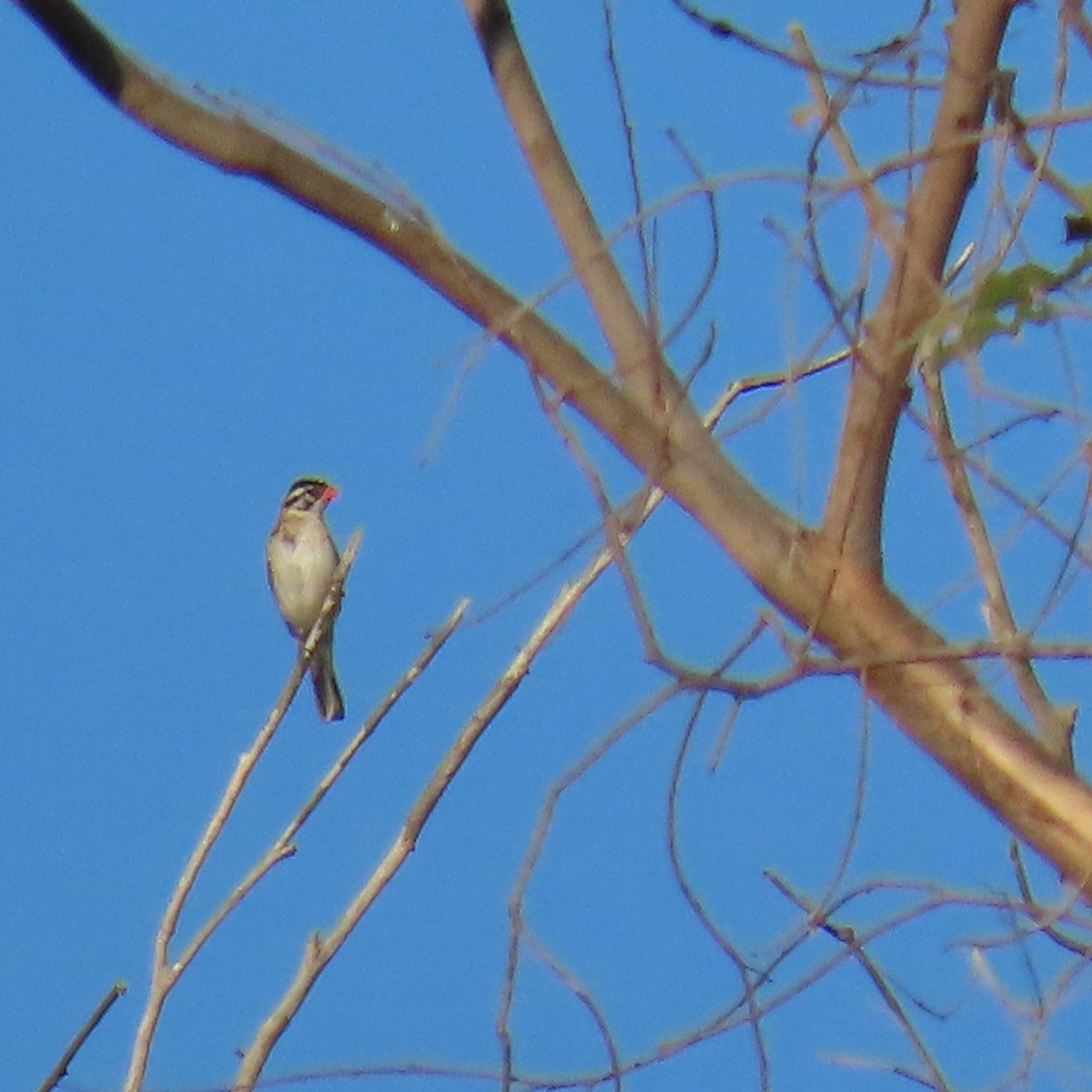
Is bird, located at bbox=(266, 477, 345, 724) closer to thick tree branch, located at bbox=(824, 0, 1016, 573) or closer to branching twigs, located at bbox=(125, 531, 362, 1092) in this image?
branching twigs, located at bbox=(125, 531, 362, 1092)

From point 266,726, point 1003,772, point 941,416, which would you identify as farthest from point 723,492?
point 266,726

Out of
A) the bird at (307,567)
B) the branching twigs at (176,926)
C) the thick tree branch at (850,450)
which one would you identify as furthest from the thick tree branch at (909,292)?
the bird at (307,567)

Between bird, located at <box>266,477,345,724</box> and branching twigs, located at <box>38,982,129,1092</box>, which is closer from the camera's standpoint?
branching twigs, located at <box>38,982,129,1092</box>

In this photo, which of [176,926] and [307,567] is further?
[307,567]

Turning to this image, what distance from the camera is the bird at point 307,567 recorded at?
23.3 feet

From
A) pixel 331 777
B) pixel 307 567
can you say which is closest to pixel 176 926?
pixel 331 777

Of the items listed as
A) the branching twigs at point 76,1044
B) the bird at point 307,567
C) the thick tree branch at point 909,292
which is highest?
the bird at point 307,567

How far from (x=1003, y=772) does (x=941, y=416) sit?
0.96 feet

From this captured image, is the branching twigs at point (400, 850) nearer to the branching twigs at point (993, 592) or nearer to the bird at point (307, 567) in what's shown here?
the branching twigs at point (993, 592)

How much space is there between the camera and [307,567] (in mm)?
7152

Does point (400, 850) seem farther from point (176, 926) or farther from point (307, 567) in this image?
point (307, 567)

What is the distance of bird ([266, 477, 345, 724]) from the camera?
7.10 meters

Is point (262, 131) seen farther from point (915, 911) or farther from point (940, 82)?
point (915, 911)

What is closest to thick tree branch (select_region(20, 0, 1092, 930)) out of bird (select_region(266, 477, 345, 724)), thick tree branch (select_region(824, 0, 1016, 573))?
thick tree branch (select_region(824, 0, 1016, 573))
